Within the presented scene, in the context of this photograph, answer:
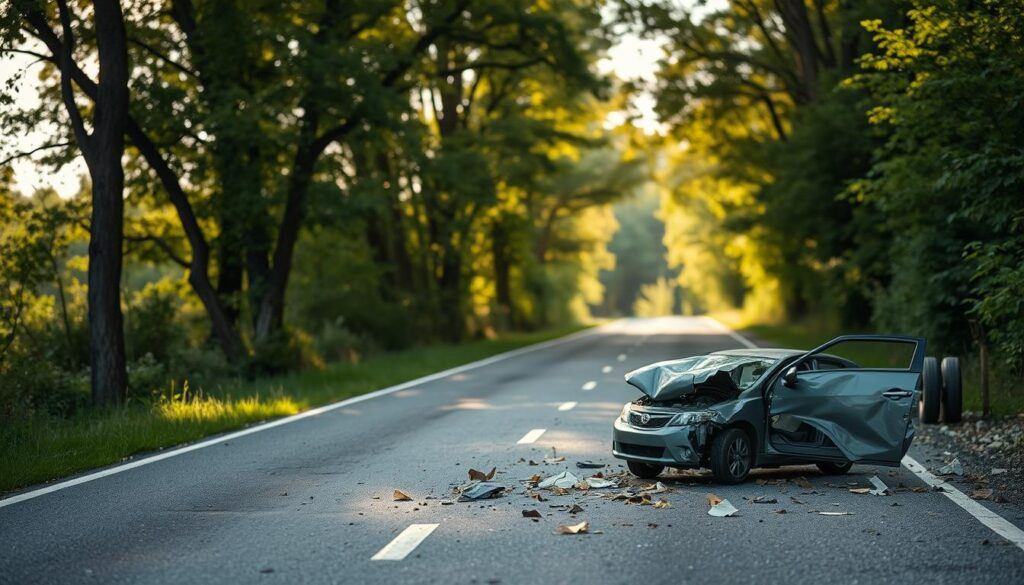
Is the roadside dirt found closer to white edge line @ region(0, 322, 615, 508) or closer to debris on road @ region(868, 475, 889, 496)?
debris on road @ region(868, 475, 889, 496)

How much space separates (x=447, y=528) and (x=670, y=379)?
9.96ft

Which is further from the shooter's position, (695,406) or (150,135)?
(150,135)

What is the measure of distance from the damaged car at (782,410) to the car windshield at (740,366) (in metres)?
0.01

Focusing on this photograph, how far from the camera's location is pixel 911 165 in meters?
19.0

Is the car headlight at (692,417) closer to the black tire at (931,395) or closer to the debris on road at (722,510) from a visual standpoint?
the debris on road at (722,510)

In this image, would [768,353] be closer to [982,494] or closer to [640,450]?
[640,450]

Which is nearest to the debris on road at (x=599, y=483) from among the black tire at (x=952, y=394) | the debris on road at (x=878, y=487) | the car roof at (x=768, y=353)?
the car roof at (x=768, y=353)

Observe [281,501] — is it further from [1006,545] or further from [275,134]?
[275,134]

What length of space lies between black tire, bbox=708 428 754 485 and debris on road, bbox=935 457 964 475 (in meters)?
2.06

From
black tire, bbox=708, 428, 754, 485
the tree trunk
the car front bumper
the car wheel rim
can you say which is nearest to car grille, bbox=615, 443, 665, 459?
the car front bumper

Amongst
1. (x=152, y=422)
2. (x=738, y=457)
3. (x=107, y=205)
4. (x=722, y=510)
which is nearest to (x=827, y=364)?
(x=738, y=457)

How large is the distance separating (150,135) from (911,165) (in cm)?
1459

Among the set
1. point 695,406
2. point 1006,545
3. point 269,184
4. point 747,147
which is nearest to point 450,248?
point 747,147

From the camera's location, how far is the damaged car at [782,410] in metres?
10.1
